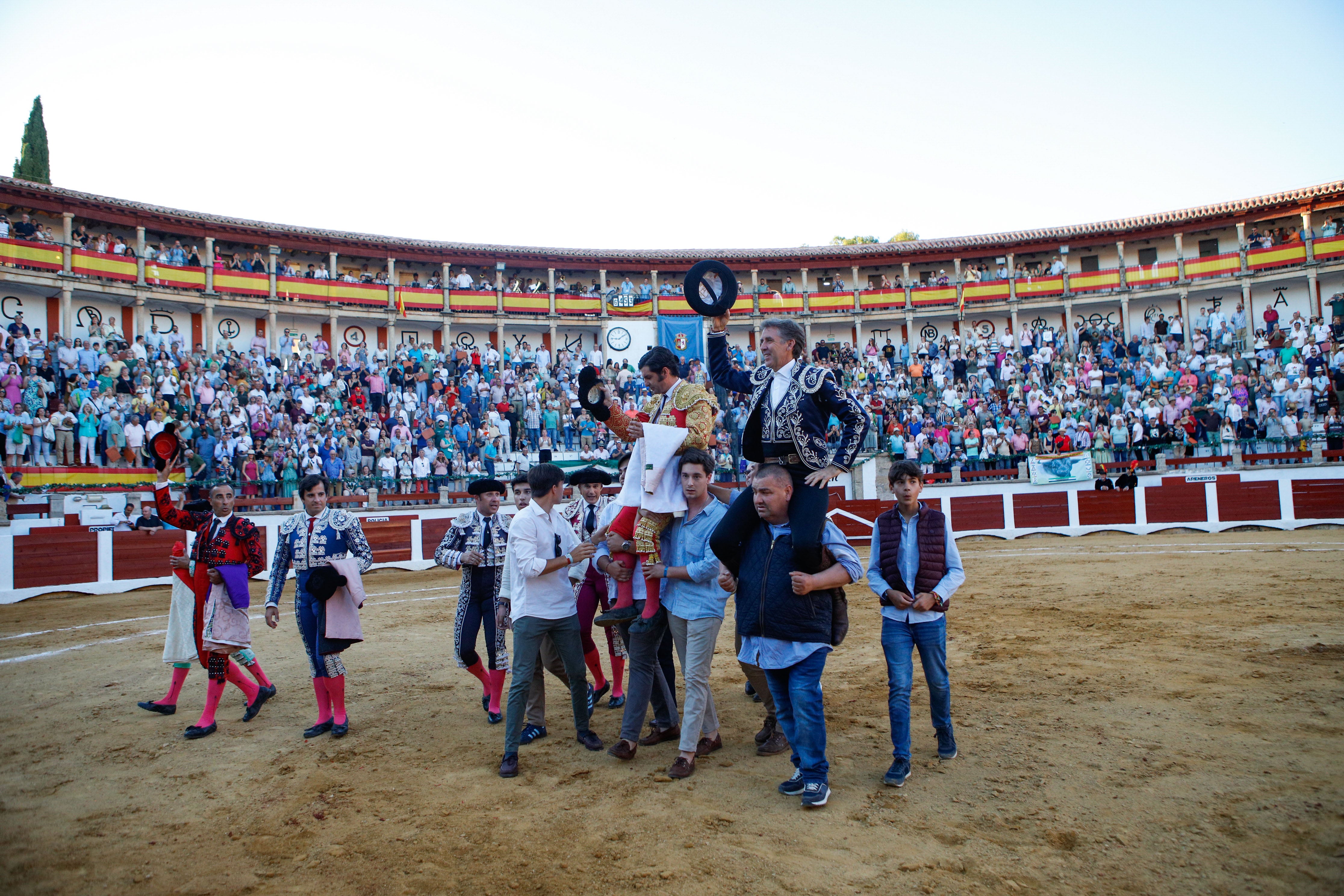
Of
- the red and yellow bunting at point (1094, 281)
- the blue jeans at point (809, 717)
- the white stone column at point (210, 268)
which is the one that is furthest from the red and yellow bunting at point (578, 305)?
the blue jeans at point (809, 717)

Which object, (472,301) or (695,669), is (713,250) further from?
(695,669)

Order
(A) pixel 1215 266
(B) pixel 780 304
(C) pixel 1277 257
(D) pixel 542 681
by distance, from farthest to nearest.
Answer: (B) pixel 780 304 → (A) pixel 1215 266 → (C) pixel 1277 257 → (D) pixel 542 681

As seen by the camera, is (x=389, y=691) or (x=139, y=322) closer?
(x=389, y=691)

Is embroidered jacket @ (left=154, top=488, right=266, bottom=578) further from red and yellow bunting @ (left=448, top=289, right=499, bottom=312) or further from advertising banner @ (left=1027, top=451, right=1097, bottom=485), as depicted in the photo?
red and yellow bunting @ (left=448, top=289, right=499, bottom=312)

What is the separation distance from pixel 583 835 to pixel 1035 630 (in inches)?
204

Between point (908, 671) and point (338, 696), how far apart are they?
3313 millimetres

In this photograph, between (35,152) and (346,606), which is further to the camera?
(35,152)

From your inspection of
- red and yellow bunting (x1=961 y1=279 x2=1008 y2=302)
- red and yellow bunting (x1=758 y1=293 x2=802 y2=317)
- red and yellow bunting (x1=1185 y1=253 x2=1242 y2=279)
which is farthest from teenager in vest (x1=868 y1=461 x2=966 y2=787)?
red and yellow bunting (x1=1185 y1=253 x2=1242 y2=279)

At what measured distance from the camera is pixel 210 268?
2502 centimetres

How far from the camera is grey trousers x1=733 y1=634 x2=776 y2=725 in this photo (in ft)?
13.6

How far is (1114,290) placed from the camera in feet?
95.8

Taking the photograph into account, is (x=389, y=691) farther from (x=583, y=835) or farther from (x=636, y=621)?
(x=583, y=835)

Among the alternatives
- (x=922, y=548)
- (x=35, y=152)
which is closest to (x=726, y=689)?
(x=922, y=548)

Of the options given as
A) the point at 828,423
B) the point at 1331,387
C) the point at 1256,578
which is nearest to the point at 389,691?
the point at 828,423
